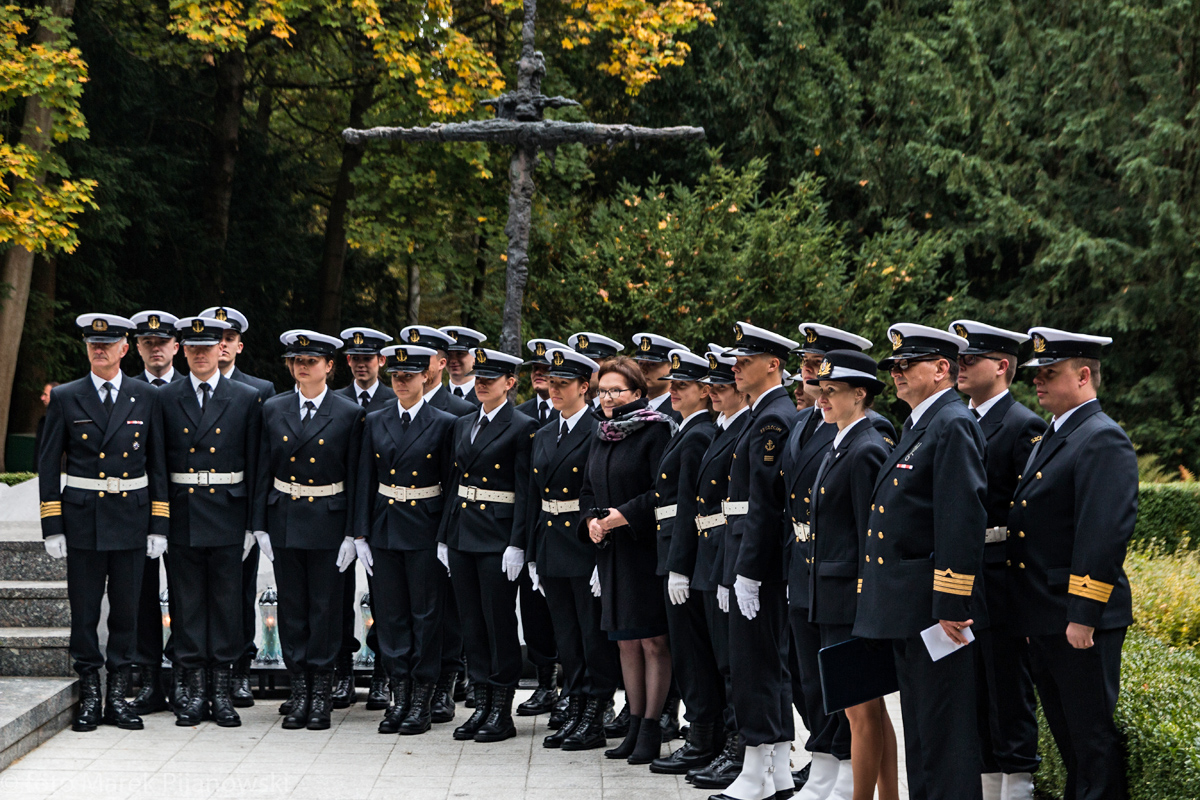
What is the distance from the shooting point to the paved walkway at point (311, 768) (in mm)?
6223

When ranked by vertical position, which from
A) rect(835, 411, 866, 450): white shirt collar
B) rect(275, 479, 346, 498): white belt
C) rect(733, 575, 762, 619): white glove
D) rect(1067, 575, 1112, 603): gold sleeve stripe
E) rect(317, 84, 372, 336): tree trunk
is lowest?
rect(733, 575, 762, 619): white glove

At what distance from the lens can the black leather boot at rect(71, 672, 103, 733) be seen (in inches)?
292

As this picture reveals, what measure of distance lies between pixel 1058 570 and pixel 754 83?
16.3 meters

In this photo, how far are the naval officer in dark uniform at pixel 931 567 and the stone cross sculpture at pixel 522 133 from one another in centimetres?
637

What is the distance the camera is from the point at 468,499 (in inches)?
295

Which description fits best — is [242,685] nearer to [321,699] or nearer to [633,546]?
[321,699]

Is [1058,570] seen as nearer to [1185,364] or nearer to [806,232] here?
[806,232]

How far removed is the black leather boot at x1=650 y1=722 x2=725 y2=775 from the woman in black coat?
0.25 m

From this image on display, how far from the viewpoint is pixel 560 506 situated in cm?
721

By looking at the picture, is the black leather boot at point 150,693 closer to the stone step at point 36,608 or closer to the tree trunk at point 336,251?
the stone step at point 36,608

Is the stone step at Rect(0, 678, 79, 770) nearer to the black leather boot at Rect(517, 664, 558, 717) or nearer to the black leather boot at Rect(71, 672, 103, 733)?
the black leather boot at Rect(71, 672, 103, 733)

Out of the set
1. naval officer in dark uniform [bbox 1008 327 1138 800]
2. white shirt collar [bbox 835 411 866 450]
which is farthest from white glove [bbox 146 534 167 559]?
naval officer in dark uniform [bbox 1008 327 1138 800]

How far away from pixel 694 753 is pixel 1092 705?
2.43 m

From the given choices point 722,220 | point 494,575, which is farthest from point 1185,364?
point 494,575
